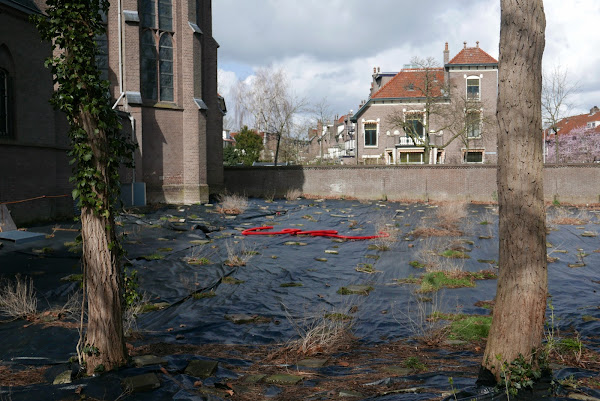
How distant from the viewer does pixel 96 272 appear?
5129 millimetres

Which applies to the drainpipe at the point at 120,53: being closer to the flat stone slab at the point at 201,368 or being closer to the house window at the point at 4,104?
the house window at the point at 4,104

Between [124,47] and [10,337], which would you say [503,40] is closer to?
[10,337]

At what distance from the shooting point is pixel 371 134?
44.9 meters

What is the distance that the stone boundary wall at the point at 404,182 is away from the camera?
1123 inches

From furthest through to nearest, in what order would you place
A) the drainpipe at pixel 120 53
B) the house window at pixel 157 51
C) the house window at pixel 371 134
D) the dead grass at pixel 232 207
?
1. the house window at pixel 371 134
2. the house window at pixel 157 51
3. the drainpipe at pixel 120 53
4. the dead grass at pixel 232 207

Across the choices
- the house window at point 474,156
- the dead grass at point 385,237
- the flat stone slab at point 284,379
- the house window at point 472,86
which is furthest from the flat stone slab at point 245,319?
the house window at point 472,86

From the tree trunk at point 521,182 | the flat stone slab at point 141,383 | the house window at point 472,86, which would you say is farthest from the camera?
the house window at point 472,86

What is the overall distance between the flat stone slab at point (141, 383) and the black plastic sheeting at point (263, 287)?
0.09m

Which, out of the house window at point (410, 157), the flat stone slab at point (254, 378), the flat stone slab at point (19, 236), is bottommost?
the flat stone slab at point (254, 378)

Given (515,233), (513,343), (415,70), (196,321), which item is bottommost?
(196,321)

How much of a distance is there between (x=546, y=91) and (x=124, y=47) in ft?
102

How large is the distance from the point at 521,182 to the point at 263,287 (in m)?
6.09

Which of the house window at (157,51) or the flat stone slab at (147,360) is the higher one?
the house window at (157,51)

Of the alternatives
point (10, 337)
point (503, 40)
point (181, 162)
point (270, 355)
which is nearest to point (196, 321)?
point (270, 355)
